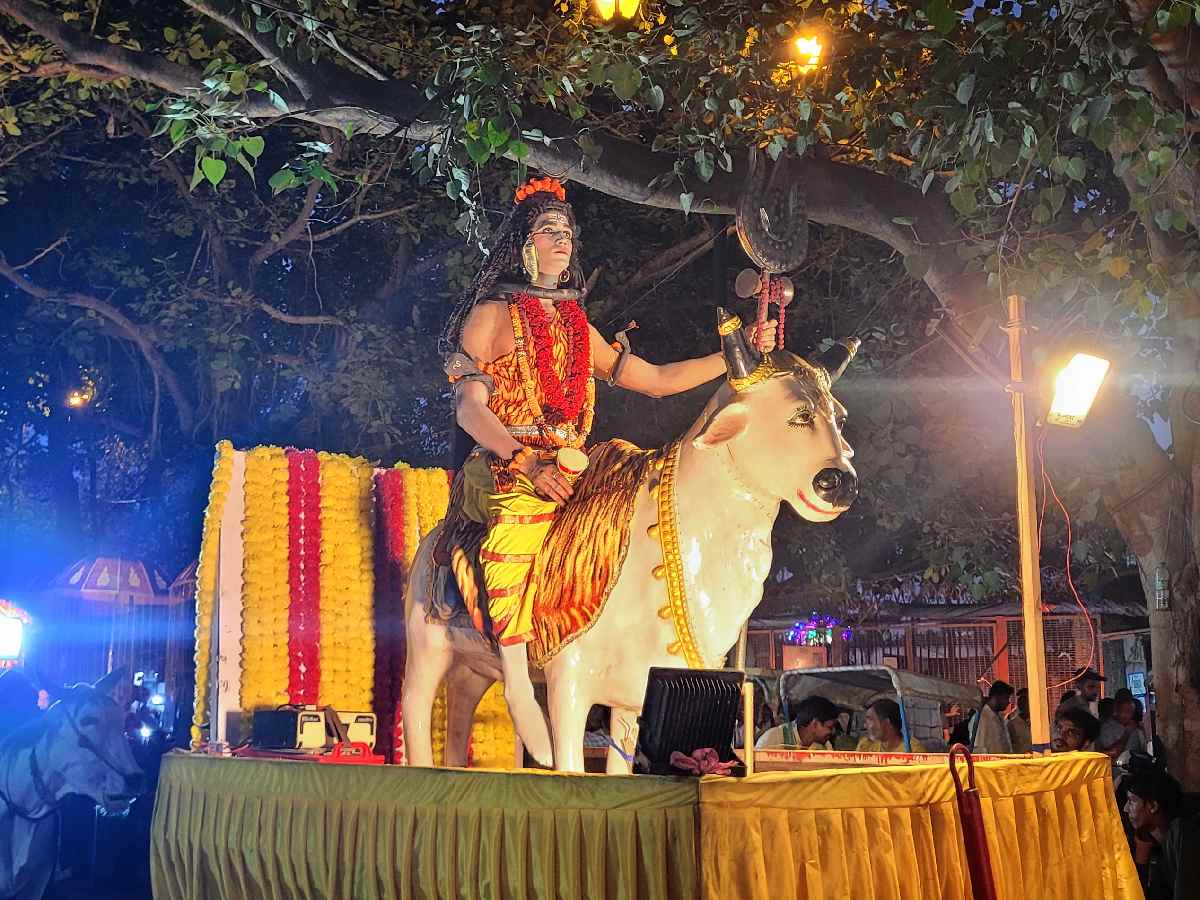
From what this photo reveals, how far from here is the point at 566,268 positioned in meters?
5.47

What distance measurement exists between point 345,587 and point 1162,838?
403 centimetres

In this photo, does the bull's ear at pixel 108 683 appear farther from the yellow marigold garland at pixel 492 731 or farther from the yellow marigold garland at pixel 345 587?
the yellow marigold garland at pixel 492 731

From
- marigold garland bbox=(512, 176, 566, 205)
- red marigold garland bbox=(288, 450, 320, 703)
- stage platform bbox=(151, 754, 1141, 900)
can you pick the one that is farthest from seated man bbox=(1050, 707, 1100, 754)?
marigold garland bbox=(512, 176, 566, 205)

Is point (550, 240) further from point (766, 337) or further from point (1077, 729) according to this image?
point (1077, 729)

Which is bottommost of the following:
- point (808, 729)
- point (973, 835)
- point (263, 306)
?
point (973, 835)

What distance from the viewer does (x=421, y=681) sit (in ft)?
18.2

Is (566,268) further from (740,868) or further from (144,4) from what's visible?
(144,4)

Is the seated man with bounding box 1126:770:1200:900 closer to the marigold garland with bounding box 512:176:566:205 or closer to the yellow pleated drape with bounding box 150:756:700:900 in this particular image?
the yellow pleated drape with bounding box 150:756:700:900

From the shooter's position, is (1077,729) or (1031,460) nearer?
(1031,460)

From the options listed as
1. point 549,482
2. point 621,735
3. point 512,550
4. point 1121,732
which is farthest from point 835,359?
point 1121,732

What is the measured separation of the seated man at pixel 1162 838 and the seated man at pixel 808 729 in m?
2.80

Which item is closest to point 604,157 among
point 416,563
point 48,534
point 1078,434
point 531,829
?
point 416,563

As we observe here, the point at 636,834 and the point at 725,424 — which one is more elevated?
the point at 725,424

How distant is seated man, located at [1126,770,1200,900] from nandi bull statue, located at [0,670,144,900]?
17.3ft
